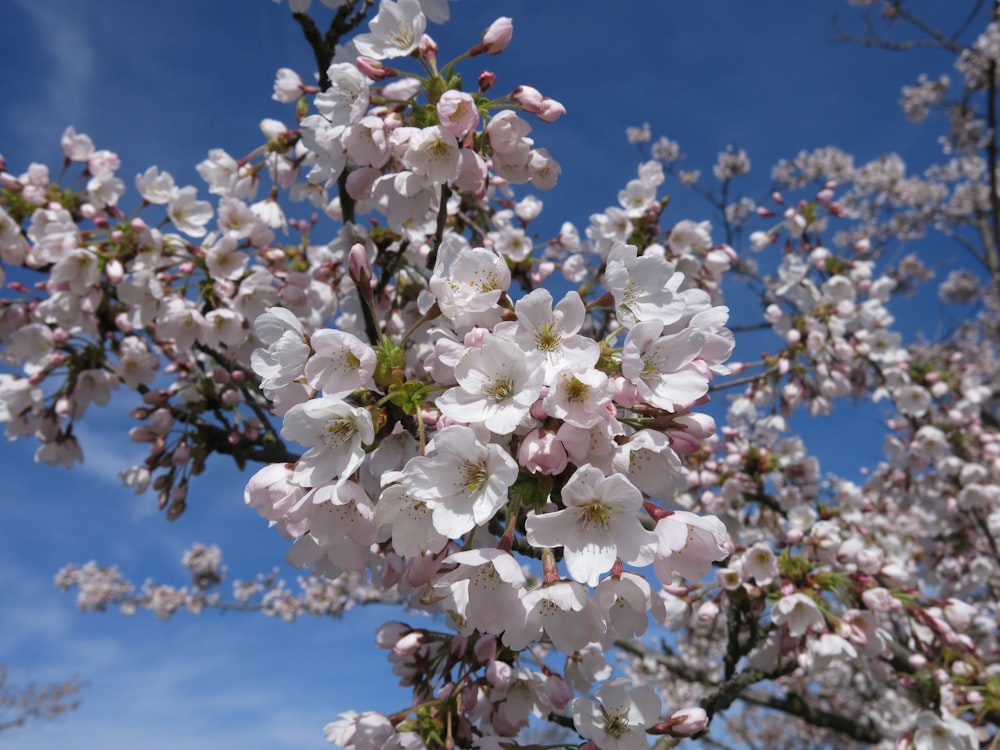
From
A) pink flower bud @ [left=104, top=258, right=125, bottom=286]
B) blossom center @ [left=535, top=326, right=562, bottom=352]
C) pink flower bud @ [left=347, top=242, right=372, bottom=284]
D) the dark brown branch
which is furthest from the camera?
pink flower bud @ [left=104, top=258, right=125, bottom=286]

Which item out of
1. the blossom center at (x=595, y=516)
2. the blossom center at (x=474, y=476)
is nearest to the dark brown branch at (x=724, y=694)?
the blossom center at (x=595, y=516)

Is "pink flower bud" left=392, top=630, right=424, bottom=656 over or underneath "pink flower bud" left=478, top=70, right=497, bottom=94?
underneath

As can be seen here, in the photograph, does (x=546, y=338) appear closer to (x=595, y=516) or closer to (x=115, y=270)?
(x=595, y=516)

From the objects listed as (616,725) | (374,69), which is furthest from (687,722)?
(374,69)

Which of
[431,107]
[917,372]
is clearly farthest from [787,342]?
[431,107]

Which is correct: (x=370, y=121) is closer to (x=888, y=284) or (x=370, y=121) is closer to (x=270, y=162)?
(x=270, y=162)

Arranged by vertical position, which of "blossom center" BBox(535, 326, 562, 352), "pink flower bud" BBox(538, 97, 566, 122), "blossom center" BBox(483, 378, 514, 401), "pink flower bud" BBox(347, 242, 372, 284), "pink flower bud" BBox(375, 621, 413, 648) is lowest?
"pink flower bud" BBox(375, 621, 413, 648)

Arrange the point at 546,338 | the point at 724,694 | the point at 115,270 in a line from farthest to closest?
the point at 115,270 → the point at 724,694 → the point at 546,338

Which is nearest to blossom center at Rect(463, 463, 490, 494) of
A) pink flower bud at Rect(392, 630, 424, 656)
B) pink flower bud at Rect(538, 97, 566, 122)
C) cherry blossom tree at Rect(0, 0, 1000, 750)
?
cherry blossom tree at Rect(0, 0, 1000, 750)

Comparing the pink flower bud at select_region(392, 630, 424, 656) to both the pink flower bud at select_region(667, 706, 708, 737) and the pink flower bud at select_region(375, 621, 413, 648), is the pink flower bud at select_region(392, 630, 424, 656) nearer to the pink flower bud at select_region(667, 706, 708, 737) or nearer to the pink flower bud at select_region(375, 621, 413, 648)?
the pink flower bud at select_region(375, 621, 413, 648)

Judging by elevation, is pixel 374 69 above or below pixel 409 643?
above

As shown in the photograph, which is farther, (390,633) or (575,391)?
(390,633)

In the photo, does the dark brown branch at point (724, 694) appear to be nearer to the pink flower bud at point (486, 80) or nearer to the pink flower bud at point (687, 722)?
the pink flower bud at point (687, 722)

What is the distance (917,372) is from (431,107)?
513 cm
